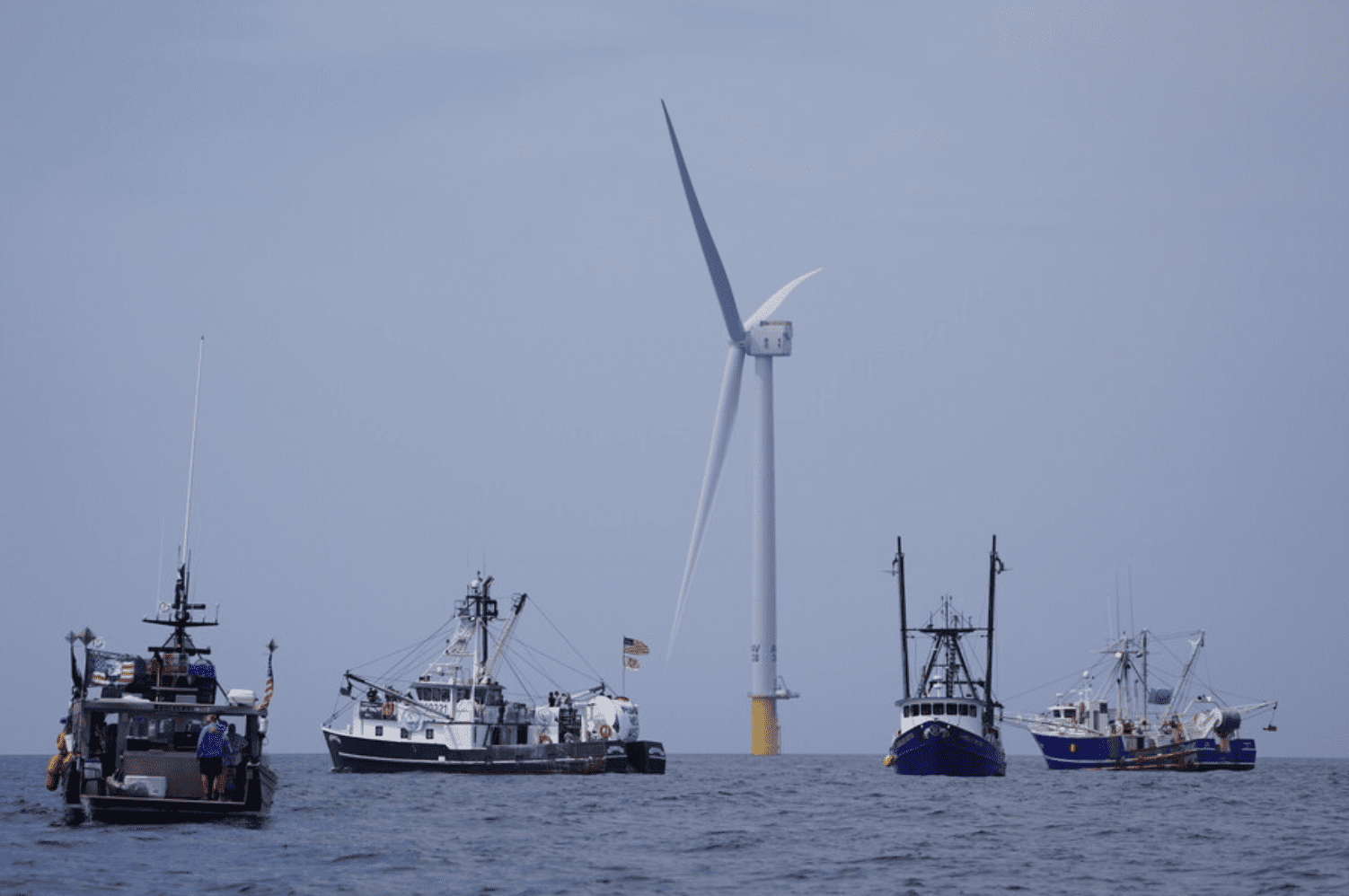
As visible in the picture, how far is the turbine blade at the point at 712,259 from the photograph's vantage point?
140 metres

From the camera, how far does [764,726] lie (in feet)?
623

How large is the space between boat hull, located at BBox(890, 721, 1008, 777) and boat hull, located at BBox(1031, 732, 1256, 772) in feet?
95.0

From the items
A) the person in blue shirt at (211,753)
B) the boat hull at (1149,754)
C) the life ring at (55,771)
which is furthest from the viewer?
the boat hull at (1149,754)

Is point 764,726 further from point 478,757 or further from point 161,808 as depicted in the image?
point 161,808

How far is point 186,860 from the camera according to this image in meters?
44.7

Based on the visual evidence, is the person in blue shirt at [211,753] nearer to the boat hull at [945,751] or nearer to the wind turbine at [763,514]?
the boat hull at [945,751]

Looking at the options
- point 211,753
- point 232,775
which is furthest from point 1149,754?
point 211,753

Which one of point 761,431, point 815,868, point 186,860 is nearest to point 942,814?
point 815,868

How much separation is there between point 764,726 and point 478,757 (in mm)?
80581

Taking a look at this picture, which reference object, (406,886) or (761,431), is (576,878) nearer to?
(406,886)

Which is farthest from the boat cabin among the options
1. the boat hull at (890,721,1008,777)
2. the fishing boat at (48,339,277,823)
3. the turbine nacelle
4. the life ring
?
the turbine nacelle

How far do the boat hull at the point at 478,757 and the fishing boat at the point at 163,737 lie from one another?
56.5 meters

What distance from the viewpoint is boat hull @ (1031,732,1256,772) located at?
481 ft

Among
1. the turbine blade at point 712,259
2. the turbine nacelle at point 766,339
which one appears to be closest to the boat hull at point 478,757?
the turbine blade at point 712,259
